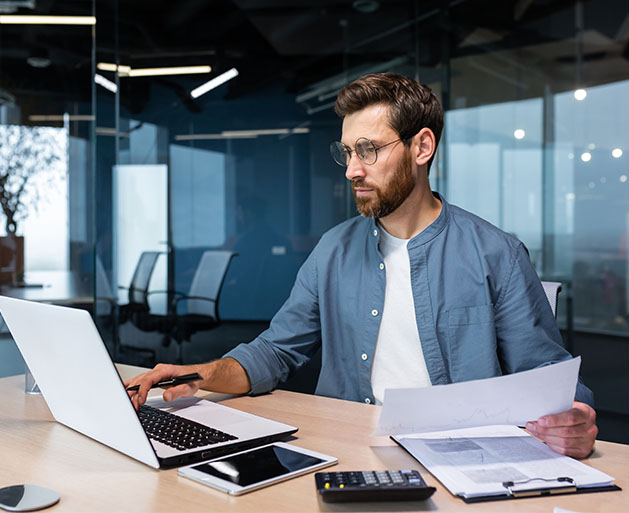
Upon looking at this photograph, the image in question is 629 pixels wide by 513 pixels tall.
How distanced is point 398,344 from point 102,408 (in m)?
0.79

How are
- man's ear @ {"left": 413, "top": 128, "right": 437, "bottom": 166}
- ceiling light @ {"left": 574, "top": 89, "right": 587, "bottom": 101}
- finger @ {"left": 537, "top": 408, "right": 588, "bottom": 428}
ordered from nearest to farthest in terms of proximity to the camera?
finger @ {"left": 537, "top": 408, "right": 588, "bottom": 428} → man's ear @ {"left": 413, "top": 128, "right": 437, "bottom": 166} → ceiling light @ {"left": 574, "top": 89, "right": 587, "bottom": 101}

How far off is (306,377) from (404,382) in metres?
2.75

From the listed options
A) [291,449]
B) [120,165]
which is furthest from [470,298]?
[120,165]

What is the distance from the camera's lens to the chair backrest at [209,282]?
14.6ft

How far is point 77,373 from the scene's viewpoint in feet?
3.50

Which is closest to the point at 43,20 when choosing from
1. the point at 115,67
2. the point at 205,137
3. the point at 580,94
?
the point at 115,67

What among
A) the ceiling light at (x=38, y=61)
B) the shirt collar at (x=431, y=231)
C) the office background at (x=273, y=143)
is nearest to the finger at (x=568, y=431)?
the shirt collar at (x=431, y=231)

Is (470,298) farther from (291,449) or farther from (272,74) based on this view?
(272,74)

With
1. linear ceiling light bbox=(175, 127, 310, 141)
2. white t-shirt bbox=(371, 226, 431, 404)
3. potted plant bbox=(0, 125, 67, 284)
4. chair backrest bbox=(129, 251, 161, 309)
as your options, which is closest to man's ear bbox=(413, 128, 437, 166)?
white t-shirt bbox=(371, 226, 431, 404)

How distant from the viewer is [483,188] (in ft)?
13.9

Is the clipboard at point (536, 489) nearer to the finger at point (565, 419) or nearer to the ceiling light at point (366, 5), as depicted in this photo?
the finger at point (565, 419)

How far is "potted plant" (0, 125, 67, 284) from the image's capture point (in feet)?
15.5

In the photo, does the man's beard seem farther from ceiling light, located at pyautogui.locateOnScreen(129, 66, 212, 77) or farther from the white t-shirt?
ceiling light, located at pyautogui.locateOnScreen(129, 66, 212, 77)

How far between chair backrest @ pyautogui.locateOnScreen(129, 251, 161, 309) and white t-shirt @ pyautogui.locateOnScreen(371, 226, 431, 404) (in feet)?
10.4
